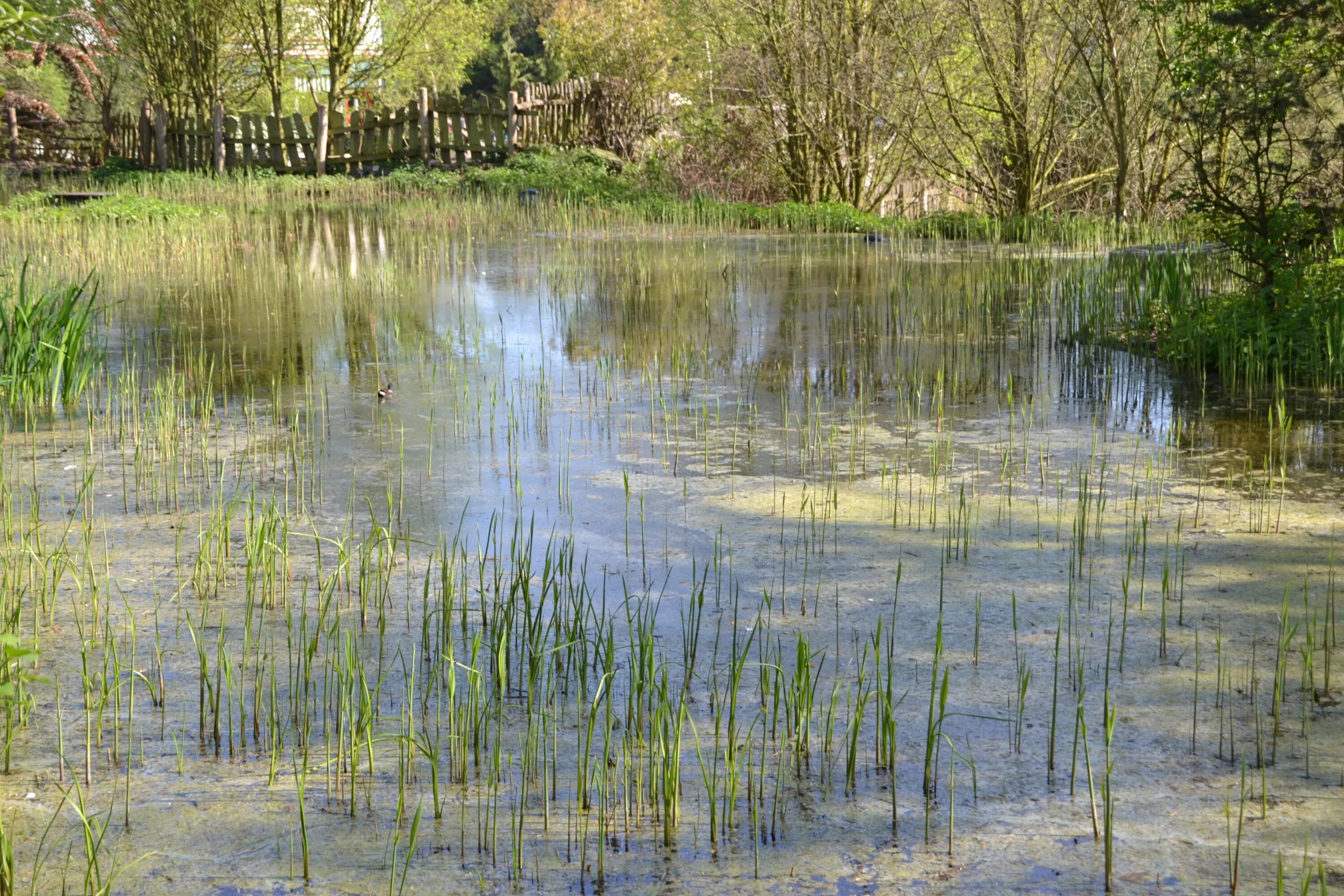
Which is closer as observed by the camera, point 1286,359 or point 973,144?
point 1286,359

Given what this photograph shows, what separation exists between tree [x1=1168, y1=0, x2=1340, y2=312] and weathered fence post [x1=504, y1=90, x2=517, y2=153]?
745 inches

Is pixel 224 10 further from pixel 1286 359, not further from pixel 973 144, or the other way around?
pixel 1286 359

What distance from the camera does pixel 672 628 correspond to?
13.6 ft

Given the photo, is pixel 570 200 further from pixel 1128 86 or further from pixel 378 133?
pixel 378 133

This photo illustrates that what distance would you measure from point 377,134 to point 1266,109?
22.7 metres

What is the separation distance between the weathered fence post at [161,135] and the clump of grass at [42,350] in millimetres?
22999

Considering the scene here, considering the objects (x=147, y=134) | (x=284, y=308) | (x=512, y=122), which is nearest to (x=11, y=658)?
(x=284, y=308)

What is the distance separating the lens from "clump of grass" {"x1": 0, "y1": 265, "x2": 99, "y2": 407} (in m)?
6.77

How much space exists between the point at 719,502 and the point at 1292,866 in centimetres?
295

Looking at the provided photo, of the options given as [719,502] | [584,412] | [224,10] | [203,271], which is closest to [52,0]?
[224,10]

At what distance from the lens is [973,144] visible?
1695 centimetres

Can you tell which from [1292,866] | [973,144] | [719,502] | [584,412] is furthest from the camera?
[973,144]

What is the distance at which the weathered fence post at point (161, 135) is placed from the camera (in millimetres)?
28578

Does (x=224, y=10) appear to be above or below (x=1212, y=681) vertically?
above
